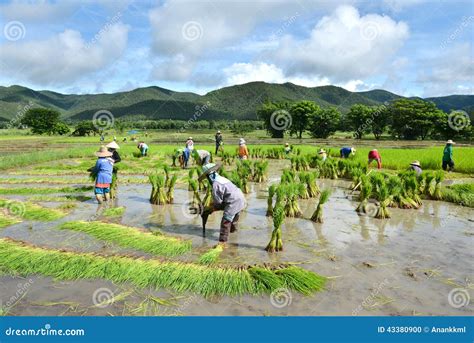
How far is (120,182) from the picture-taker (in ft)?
44.2

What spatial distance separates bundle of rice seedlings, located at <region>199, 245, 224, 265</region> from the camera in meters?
5.42

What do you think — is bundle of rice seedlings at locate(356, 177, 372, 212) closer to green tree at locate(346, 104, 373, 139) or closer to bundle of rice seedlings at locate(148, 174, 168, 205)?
bundle of rice seedlings at locate(148, 174, 168, 205)

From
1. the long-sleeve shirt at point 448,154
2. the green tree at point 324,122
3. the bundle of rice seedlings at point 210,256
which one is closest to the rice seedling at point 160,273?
the bundle of rice seedlings at point 210,256

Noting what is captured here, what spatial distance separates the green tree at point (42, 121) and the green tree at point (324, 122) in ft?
165

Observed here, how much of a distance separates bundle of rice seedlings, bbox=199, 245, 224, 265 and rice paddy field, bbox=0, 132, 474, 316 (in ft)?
0.14

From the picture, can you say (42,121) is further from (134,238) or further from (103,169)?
(134,238)

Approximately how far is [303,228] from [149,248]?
3273 mm

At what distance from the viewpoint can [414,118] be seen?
48844mm

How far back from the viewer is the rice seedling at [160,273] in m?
4.63

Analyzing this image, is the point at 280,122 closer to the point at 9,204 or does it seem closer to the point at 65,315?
the point at 9,204

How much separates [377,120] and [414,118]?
5765 mm

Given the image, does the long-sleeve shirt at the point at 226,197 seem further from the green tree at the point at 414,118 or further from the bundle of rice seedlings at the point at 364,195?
the green tree at the point at 414,118

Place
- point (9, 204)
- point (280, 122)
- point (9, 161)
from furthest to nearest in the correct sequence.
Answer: point (280, 122), point (9, 161), point (9, 204)
